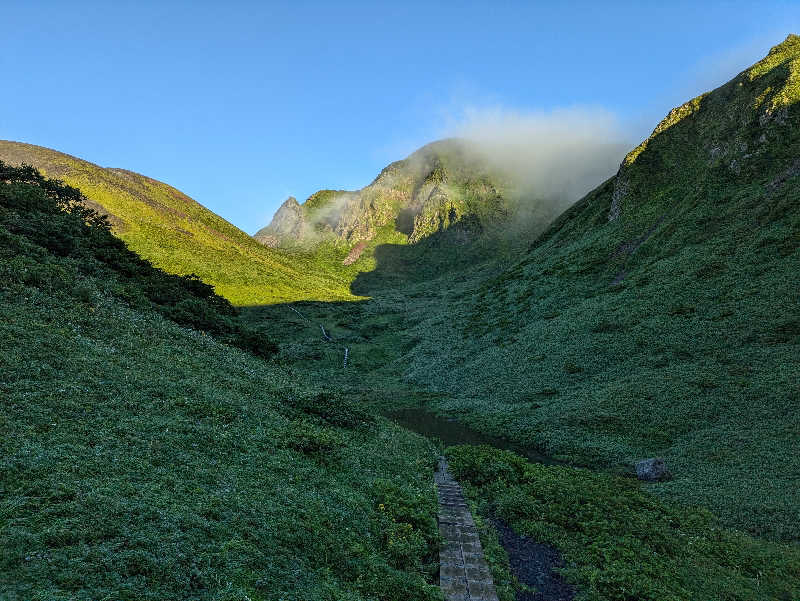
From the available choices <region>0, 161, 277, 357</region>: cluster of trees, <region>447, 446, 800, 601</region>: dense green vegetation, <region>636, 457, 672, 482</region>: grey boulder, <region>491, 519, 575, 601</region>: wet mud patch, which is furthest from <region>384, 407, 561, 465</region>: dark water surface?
<region>0, 161, 277, 357</region>: cluster of trees

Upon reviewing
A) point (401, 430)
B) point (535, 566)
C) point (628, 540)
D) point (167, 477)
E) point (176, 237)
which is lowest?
point (535, 566)

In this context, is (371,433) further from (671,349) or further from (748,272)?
(748,272)

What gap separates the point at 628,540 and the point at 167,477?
16203 millimetres

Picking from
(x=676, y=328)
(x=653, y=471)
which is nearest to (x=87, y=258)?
(x=653, y=471)

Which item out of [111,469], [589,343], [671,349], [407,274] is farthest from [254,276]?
[111,469]

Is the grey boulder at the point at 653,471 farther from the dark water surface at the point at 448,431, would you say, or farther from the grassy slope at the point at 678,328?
the dark water surface at the point at 448,431

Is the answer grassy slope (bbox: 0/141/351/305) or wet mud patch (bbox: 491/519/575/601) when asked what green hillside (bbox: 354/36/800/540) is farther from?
grassy slope (bbox: 0/141/351/305)

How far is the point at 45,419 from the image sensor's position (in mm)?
12461

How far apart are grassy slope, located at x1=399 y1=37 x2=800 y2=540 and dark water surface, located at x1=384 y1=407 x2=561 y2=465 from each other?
1311 millimetres

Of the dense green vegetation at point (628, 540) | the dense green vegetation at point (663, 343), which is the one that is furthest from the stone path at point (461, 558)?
the dense green vegetation at point (663, 343)

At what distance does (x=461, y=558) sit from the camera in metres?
13.8

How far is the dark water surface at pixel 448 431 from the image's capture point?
30953 millimetres

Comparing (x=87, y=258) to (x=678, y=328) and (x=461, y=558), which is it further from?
(x=678, y=328)

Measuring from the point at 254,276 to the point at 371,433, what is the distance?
339ft
